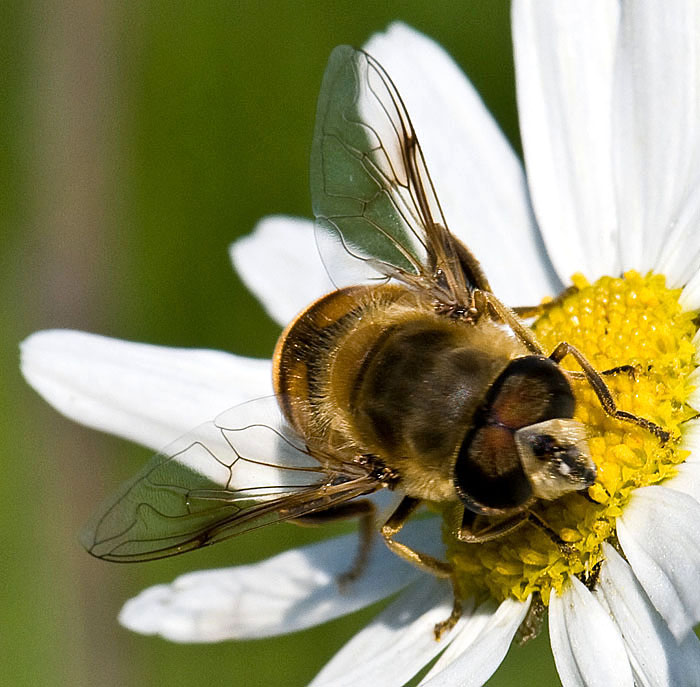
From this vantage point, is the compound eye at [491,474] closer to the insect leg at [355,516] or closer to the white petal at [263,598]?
the insect leg at [355,516]

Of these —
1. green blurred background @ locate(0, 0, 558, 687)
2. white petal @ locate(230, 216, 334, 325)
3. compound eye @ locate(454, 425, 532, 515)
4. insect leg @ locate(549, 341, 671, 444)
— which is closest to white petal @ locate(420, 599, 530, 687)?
compound eye @ locate(454, 425, 532, 515)

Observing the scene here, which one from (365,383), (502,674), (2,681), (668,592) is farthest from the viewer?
(2,681)

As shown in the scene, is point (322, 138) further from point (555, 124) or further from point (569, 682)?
point (569, 682)

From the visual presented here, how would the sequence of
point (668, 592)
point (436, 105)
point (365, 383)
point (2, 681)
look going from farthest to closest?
point (2, 681), point (436, 105), point (365, 383), point (668, 592)

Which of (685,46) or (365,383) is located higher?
(685,46)

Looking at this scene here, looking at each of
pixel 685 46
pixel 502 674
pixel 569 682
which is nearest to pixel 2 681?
pixel 502 674

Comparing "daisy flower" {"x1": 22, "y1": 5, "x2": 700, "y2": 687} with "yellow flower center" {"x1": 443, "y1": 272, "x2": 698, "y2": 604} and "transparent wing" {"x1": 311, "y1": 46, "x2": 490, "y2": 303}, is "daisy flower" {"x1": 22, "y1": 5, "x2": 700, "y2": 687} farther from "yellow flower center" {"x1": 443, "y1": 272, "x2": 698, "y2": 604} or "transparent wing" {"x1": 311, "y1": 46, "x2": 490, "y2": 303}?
"transparent wing" {"x1": 311, "y1": 46, "x2": 490, "y2": 303}
